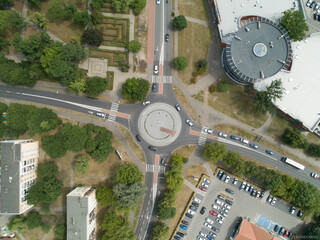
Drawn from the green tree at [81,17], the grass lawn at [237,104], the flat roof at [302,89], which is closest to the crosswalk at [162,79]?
the grass lawn at [237,104]

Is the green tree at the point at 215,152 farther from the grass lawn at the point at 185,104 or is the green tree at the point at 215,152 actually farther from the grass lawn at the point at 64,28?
the grass lawn at the point at 64,28

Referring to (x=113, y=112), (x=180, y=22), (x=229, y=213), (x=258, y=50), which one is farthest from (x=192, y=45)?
(x=229, y=213)

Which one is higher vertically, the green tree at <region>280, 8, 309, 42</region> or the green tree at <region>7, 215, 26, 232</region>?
the green tree at <region>280, 8, 309, 42</region>

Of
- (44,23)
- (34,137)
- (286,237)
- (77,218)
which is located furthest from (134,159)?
(286,237)

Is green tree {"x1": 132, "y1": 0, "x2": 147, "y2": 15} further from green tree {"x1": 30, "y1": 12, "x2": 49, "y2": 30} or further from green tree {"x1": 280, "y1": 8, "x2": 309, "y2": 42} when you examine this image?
green tree {"x1": 280, "y1": 8, "x2": 309, "y2": 42}

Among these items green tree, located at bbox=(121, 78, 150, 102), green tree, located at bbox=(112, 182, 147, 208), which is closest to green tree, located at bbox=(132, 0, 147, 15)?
green tree, located at bbox=(121, 78, 150, 102)

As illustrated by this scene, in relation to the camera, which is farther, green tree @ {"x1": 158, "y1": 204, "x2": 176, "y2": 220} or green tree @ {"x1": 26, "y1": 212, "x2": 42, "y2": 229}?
green tree @ {"x1": 26, "y1": 212, "x2": 42, "y2": 229}

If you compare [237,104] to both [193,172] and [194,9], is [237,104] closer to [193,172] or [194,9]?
[193,172]
